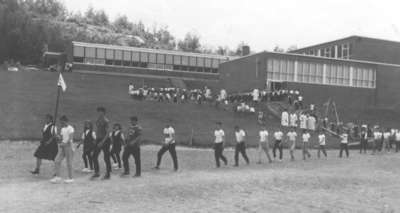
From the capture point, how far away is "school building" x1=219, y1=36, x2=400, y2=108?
162 ft

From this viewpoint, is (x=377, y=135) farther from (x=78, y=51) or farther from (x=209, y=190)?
(x=78, y=51)

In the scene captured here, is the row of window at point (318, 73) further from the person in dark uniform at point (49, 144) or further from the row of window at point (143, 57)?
the person in dark uniform at point (49, 144)

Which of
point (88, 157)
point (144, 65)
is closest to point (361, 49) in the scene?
point (144, 65)

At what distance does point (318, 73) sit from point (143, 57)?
2656 cm

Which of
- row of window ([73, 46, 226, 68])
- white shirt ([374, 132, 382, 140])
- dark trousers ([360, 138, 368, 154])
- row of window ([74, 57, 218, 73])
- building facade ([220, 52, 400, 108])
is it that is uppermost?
row of window ([73, 46, 226, 68])

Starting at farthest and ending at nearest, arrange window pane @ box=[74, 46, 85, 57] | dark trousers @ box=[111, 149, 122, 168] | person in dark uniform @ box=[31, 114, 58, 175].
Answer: window pane @ box=[74, 46, 85, 57] → dark trousers @ box=[111, 149, 122, 168] → person in dark uniform @ box=[31, 114, 58, 175]

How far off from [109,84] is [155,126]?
24.5m

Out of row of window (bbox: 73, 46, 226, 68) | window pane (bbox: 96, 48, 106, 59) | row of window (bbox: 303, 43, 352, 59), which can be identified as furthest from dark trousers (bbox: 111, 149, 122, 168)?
window pane (bbox: 96, 48, 106, 59)

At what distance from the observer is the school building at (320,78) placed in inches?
1946

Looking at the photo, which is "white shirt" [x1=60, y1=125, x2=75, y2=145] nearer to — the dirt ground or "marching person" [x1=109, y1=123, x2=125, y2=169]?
the dirt ground

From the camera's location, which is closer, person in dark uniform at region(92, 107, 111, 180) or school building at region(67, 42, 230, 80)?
person in dark uniform at region(92, 107, 111, 180)

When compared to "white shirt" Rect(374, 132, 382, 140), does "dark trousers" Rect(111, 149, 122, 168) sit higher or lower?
lower

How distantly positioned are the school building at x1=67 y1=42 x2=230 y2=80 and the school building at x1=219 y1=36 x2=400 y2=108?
13.9 metres

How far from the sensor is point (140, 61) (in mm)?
69562
